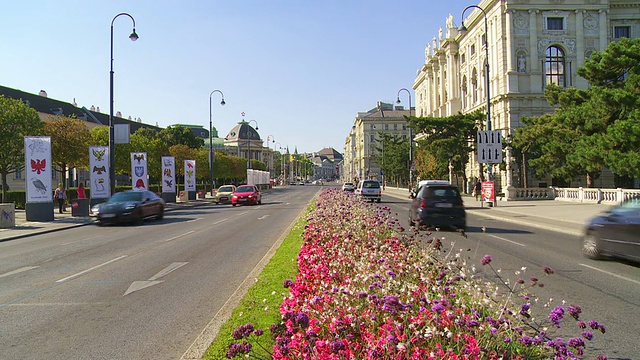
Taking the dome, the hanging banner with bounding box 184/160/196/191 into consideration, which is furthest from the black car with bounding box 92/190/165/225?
the dome

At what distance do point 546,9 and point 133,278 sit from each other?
59895 mm

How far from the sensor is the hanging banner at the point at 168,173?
136 ft

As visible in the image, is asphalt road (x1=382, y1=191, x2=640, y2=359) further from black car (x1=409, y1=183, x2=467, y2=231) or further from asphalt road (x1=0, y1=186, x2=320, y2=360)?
asphalt road (x1=0, y1=186, x2=320, y2=360)

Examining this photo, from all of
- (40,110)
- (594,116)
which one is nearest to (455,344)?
(594,116)

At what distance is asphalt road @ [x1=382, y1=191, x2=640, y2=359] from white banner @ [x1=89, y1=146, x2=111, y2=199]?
Result: 69.9ft

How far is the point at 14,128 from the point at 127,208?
38.0ft

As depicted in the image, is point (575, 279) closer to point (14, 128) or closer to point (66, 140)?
point (14, 128)

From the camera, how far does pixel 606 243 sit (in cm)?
1111

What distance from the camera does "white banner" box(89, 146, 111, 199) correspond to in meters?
29.0

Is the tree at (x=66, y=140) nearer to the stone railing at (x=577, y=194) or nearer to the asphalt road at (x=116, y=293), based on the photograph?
the asphalt road at (x=116, y=293)

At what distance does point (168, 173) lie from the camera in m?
41.9

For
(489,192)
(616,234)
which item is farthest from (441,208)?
(489,192)

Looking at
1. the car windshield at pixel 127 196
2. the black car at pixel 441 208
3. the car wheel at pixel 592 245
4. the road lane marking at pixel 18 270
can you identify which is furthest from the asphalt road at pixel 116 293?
the car windshield at pixel 127 196

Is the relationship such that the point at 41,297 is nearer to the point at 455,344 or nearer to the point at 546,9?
the point at 455,344
